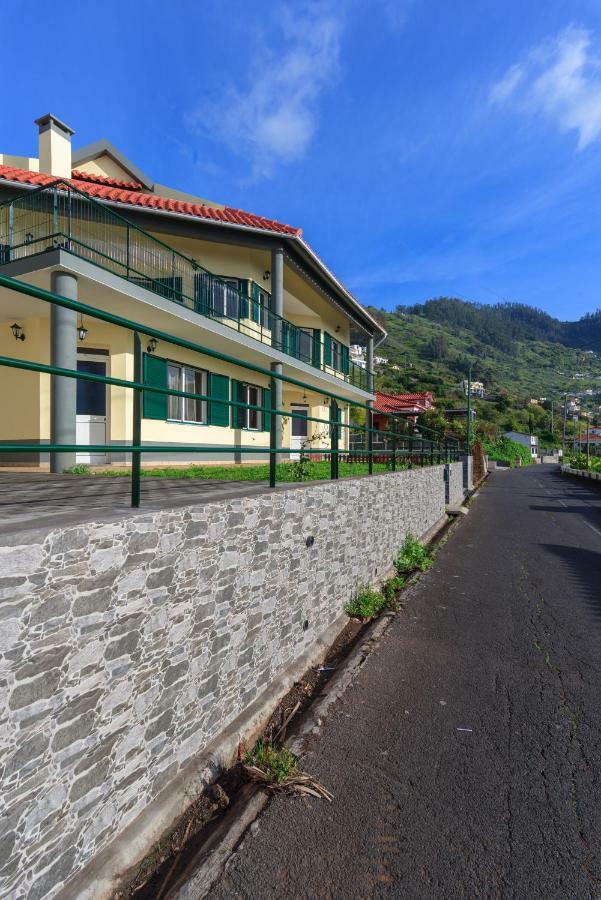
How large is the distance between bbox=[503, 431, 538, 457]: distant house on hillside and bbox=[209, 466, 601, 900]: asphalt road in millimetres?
89604

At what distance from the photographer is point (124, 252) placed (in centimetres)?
1247

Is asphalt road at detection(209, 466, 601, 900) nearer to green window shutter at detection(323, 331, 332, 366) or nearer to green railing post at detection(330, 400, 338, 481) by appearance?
green railing post at detection(330, 400, 338, 481)

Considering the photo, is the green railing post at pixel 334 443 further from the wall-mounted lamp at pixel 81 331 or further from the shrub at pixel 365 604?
the wall-mounted lamp at pixel 81 331

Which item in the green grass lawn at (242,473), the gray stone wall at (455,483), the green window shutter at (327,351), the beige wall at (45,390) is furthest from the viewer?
the green window shutter at (327,351)

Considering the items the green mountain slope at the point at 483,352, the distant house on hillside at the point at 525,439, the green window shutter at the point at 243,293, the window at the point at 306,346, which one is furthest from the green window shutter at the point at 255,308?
the distant house on hillside at the point at 525,439

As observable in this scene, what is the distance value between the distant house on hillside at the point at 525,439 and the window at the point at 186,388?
274 feet

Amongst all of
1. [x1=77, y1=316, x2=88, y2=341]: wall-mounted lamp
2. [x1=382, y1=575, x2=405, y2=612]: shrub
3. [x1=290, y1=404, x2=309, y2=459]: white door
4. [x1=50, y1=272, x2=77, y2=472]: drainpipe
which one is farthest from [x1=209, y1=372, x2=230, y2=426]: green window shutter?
[x1=382, y1=575, x2=405, y2=612]: shrub

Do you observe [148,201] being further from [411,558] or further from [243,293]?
[411,558]

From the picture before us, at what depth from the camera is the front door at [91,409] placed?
1143cm

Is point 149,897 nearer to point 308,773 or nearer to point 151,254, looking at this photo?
point 308,773

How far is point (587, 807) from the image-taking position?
2.62 meters

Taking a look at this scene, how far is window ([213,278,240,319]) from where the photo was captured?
14195mm

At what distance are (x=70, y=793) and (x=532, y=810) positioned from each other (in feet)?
8.21

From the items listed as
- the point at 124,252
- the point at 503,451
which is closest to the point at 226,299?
the point at 124,252
